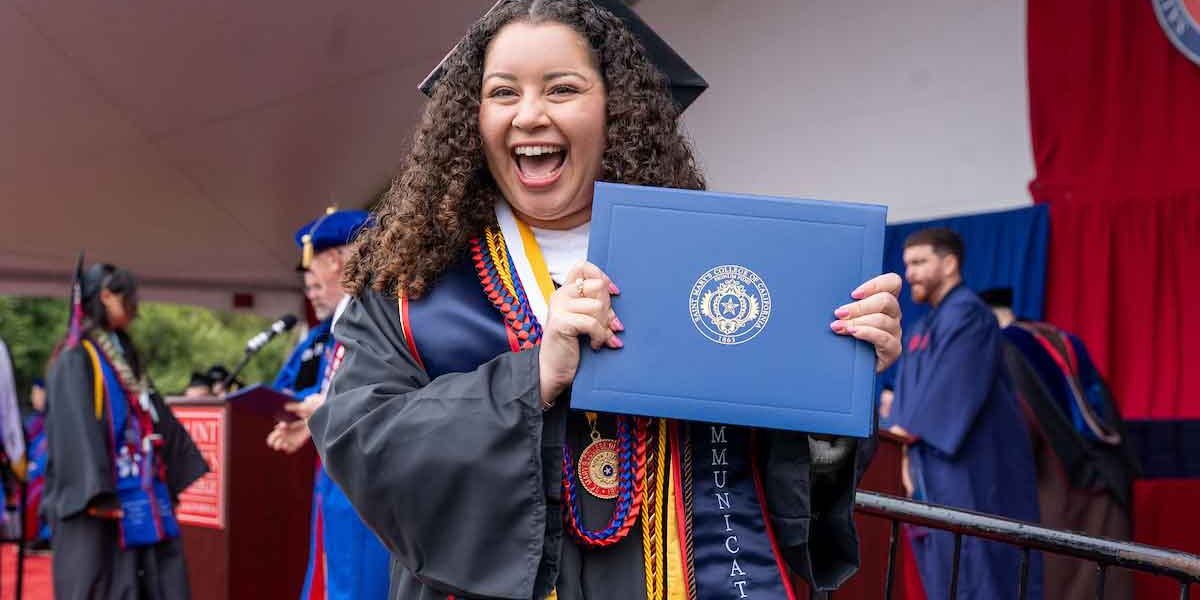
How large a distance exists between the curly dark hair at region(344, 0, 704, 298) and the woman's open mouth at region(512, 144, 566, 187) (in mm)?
82

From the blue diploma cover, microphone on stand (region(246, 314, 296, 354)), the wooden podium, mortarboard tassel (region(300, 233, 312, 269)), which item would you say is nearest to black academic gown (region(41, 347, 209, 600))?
→ the wooden podium

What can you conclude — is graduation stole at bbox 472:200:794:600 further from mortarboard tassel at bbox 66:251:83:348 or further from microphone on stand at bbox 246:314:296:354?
mortarboard tassel at bbox 66:251:83:348

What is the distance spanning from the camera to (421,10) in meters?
7.69

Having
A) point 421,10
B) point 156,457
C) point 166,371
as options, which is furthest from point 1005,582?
point 166,371

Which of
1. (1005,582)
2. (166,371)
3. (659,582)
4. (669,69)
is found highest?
Result: (669,69)

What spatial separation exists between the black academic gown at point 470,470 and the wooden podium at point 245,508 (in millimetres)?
3957

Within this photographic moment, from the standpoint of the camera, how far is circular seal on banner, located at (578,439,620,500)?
1567 millimetres

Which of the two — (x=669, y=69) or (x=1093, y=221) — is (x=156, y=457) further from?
(x=1093, y=221)

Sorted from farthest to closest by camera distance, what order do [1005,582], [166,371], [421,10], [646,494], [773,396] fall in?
[166,371] < [421,10] < [1005,582] < [646,494] < [773,396]

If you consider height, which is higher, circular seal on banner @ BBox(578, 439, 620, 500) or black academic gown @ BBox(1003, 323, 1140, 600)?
circular seal on banner @ BBox(578, 439, 620, 500)

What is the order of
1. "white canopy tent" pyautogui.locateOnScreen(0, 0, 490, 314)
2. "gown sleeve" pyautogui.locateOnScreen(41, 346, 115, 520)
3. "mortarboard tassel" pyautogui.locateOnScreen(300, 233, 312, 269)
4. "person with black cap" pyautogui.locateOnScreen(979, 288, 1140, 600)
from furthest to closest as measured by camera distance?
1. "white canopy tent" pyautogui.locateOnScreen(0, 0, 490, 314)
2. "person with black cap" pyautogui.locateOnScreen(979, 288, 1140, 600)
3. "gown sleeve" pyautogui.locateOnScreen(41, 346, 115, 520)
4. "mortarboard tassel" pyautogui.locateOnScreen(300, 233, 312, 269)

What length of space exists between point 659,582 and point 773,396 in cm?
30

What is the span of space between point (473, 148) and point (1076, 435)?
4568mm

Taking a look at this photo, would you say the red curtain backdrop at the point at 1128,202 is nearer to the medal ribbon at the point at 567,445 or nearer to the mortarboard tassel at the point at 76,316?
the medal ribbon at the point at 567,445
